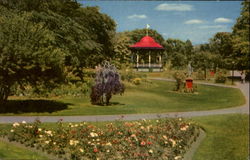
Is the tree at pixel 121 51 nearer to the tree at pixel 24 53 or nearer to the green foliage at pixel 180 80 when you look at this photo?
the tree at pixel 24 53

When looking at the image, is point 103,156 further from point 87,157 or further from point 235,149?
point 235,149

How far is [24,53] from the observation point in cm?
1298

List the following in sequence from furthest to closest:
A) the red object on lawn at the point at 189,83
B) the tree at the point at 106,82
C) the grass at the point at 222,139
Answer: the red object on lawn at the point at 189,83 → the tree at the point at 106,82 → the grass at the point at 222,139

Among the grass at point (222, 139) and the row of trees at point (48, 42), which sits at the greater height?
the row of trees at point (48, 42)

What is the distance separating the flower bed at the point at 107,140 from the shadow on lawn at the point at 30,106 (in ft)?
8.47

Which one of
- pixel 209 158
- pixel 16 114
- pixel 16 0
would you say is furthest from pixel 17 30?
pixel 209 158

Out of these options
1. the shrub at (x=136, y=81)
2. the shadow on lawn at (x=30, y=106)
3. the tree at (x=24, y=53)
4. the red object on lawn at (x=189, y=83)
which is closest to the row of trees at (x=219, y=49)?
the shrub at (x=136, y=81)

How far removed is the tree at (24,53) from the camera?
505 inches

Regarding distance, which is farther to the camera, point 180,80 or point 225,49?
point 225,49

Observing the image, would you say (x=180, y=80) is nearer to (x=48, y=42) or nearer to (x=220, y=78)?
(x=220, y=78)

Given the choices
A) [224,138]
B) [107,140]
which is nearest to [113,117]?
[107,140]

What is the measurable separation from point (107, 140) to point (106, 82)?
616 cm

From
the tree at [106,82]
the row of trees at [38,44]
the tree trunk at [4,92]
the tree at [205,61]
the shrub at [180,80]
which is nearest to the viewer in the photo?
the row of trees at [38,44]

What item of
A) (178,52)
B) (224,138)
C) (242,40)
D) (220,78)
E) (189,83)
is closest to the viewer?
(224,138)
